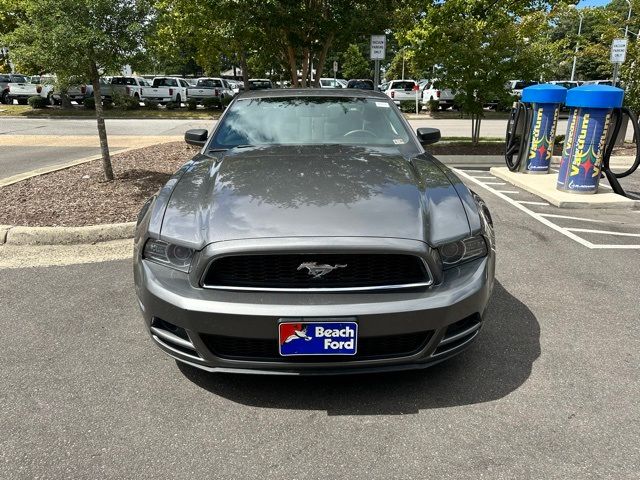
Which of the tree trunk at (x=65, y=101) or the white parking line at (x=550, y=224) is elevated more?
the tree trunk at (x=65, y=101)

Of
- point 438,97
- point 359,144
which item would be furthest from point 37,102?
point 359,144

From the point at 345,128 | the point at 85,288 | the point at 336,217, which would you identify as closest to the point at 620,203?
the point at 345,128

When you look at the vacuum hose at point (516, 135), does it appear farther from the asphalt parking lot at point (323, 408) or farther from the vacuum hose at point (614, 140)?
the asphalt parking lot at point (323, 408)

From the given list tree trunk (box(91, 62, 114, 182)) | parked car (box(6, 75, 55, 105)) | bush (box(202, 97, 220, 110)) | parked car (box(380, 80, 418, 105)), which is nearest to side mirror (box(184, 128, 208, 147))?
tree trunk (box(91, 62, 114, 182))

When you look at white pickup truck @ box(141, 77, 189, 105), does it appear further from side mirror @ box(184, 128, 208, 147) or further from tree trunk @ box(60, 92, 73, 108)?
side mirror @ box(184, 128, 208, 147)

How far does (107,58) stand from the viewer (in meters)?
6.35

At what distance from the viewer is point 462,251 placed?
2.63 metres

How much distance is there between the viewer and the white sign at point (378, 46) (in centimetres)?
1090

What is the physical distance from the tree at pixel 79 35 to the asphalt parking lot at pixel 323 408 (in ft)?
11.7

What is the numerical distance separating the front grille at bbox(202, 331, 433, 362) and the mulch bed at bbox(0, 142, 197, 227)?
3.48 m

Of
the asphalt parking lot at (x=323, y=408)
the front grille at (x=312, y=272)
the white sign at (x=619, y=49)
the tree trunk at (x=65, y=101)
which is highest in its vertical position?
the white sign at (x=619, y=49)

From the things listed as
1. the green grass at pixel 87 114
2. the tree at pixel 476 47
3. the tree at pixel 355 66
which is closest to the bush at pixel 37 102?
the green grass at pixel 87 114

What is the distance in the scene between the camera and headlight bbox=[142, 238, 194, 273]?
2.55 meters

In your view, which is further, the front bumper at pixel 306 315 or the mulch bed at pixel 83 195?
the mulch bed at pixel 83 195
